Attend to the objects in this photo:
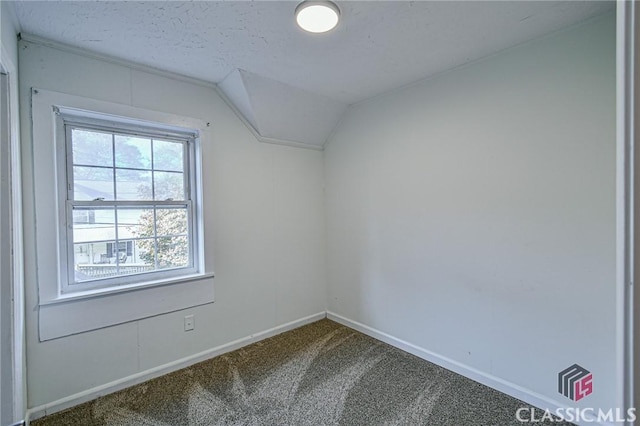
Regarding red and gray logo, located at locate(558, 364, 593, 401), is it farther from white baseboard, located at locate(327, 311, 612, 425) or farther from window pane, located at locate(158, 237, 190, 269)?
window pane, located at locate(158, 237, 190, 269)

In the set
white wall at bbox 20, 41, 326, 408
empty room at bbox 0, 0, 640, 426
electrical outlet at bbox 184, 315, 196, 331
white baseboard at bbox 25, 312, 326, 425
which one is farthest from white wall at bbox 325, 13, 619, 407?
electrical outlet at bbox 184, 315, 196, 331

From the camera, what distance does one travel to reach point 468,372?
222cm

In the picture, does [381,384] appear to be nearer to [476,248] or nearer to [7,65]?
[476,248]

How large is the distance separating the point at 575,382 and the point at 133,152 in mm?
3312

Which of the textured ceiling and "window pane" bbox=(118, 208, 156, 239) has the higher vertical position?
the textured ceiling

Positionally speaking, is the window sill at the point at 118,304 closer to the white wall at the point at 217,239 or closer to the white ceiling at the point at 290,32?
the white wall at the point at 217,239

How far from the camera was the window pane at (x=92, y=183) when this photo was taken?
2014 mm

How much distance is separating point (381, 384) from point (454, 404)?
0.48 metres

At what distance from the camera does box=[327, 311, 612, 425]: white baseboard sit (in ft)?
6.18

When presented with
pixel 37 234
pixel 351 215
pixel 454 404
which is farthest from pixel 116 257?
pixel 454 404

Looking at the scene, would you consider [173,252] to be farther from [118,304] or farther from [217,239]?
[118,304]

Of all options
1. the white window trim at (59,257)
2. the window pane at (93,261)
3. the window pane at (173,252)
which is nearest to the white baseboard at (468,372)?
the window pane at (173,252)

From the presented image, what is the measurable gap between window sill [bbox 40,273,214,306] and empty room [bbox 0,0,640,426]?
0.06ft

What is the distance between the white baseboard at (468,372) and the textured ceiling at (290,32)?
7.41 feet
